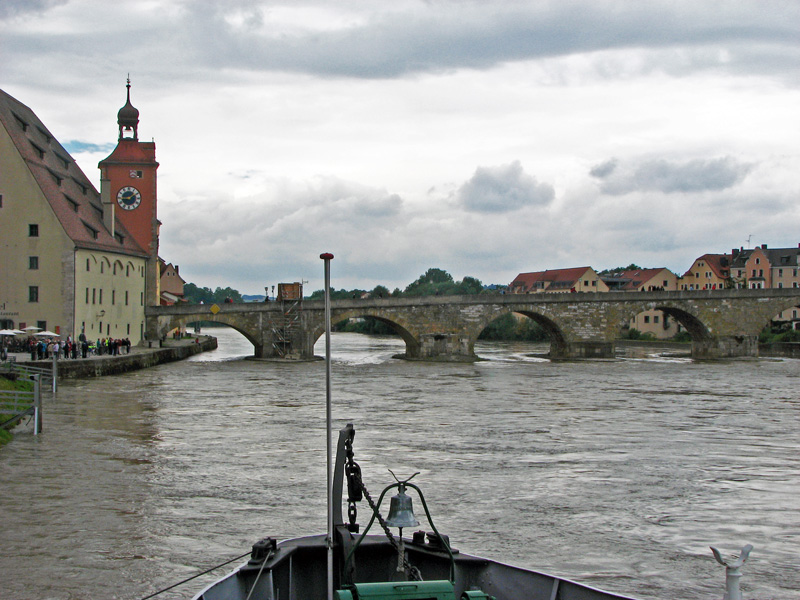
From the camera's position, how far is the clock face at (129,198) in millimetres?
54062

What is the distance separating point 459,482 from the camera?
15.0 m

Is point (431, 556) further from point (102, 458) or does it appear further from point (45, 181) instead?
point (45, 181)

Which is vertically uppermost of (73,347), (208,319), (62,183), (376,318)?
(62,183)

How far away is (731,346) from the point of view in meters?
57.1

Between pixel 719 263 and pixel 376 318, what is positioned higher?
pixel 719 263

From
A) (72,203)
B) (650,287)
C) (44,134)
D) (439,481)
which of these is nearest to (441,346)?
(72,203)

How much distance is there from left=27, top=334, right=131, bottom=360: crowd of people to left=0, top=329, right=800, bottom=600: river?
4.61m

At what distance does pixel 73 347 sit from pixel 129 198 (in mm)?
20497

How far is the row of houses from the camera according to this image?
84.2 meters

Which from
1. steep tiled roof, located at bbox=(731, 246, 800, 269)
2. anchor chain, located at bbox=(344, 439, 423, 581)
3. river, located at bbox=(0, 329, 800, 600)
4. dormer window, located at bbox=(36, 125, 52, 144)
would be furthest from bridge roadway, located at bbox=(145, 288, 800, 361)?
anchor chain, located at bbox=(344, 439, 423, 581)

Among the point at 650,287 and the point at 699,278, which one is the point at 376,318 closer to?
the point at 650,287

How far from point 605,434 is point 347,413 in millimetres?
7335

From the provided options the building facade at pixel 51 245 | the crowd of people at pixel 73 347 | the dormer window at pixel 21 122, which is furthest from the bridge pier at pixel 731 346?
the dormer window at pixel 21 122

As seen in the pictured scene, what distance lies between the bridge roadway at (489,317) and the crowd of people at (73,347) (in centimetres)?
862
